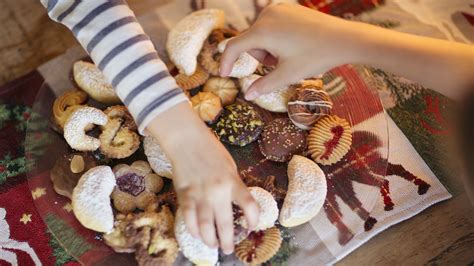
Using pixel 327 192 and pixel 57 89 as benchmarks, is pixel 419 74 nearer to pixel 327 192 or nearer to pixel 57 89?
pixel 327 192

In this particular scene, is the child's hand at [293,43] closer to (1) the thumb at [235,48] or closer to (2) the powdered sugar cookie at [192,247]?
(1) the thumb at [235,48]

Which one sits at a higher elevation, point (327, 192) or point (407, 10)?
point (407, 10)

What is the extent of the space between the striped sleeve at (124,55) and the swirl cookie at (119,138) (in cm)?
8

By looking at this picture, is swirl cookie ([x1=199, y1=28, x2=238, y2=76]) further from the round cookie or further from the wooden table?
the wooden table

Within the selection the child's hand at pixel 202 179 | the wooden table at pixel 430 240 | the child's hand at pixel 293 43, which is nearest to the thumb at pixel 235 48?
the child's hand at pixel 293 43

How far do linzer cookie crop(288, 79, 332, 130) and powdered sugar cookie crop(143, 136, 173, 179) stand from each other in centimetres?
17

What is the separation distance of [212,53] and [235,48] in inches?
3.5

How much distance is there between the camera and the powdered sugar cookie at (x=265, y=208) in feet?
2.11

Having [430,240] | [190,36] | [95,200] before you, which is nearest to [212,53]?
[190,36]

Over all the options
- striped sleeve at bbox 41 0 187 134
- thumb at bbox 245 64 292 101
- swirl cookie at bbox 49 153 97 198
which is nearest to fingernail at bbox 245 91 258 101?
thumb at bbox 245 64 292 101

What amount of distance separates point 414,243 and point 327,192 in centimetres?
14

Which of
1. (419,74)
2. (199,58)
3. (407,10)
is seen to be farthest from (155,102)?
(407,10)

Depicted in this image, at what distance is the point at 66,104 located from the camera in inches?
29.1

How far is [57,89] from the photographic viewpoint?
773 millimetres
